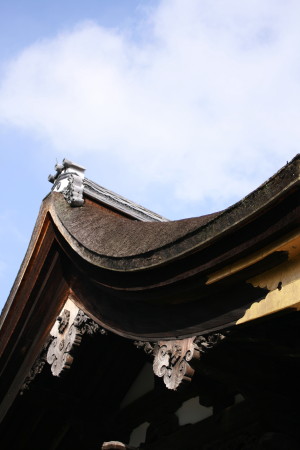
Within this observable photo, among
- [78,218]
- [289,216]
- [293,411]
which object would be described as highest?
[78,218]

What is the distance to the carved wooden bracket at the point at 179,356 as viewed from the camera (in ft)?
12.2

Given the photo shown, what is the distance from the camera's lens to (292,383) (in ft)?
14.3

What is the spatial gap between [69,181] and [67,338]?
191 cm

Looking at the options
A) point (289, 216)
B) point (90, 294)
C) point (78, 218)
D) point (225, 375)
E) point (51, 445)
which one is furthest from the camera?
point (51, 445)

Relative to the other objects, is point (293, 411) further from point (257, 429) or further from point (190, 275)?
point (190, 275)

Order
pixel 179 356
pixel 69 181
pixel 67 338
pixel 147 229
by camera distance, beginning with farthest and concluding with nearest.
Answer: pixel 69 181 < pixel 67 338 < pixel 147 229 < pixel 179 356

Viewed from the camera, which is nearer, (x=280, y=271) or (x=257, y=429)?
(x=280, y=271)

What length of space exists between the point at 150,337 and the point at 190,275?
24.4 inches

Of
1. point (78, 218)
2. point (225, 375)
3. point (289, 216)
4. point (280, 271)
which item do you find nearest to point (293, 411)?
point (225, 375)

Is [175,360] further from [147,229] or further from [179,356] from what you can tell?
[147,229]

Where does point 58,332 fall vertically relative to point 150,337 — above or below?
above

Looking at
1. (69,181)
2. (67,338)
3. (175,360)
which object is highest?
(69,181)

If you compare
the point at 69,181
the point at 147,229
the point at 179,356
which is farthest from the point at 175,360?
the point at 69,181

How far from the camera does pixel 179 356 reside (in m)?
3.82
